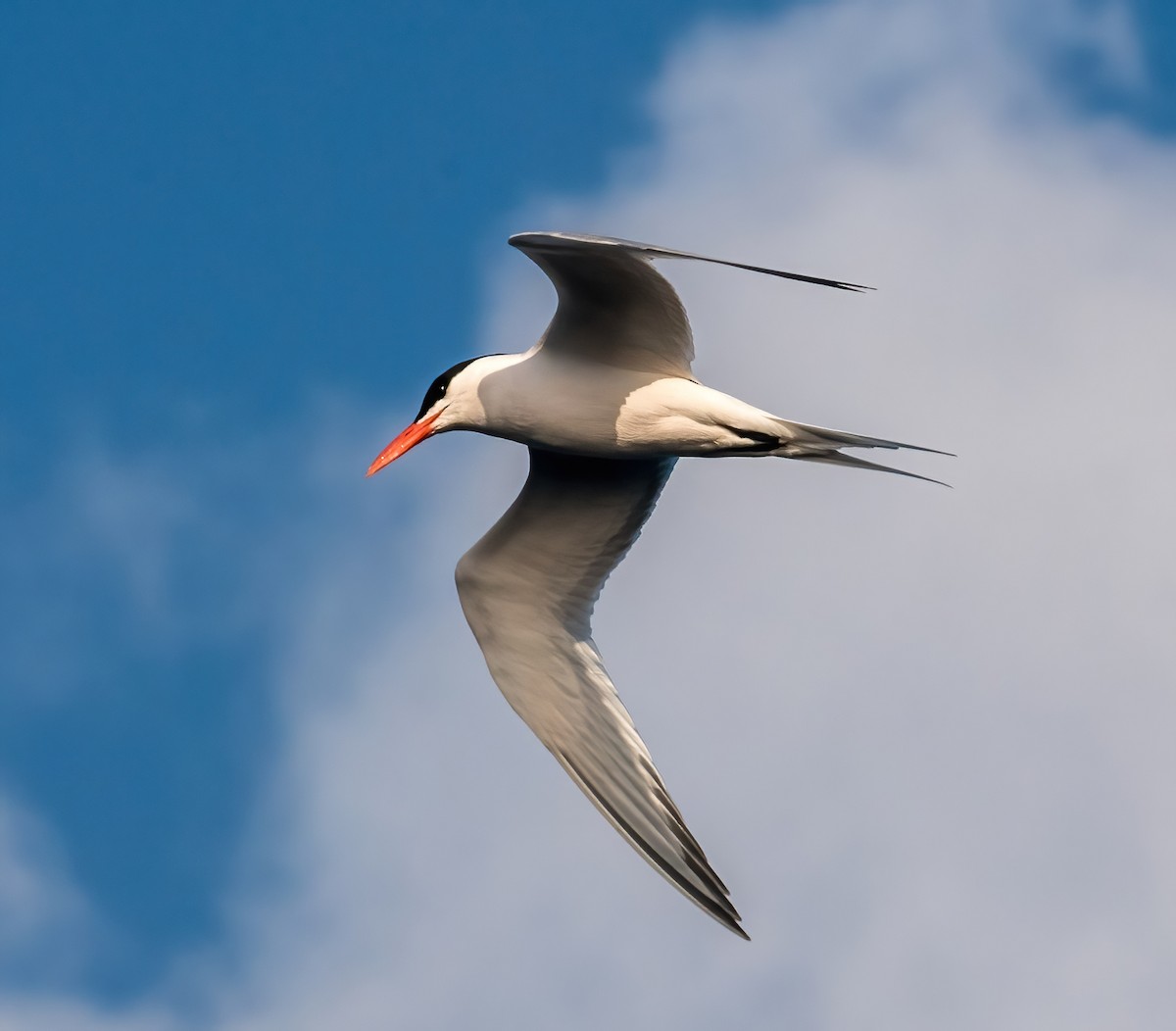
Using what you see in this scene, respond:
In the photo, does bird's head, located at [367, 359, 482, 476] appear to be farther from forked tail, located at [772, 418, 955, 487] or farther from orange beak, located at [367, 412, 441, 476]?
forked tail, located at [772, 418, 955, 487]

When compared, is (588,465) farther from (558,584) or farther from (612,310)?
(612,310)

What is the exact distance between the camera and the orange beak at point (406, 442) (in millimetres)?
9602

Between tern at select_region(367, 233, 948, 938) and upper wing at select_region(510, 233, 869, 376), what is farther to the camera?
tern at select_region(367, 233, 948, 938)

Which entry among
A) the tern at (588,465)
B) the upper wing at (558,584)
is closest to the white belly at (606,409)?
the tern at (588,465)

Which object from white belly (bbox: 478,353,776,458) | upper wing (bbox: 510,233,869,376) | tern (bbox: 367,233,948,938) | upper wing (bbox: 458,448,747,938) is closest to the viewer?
upper wing (bbox: 510,233,869,376)

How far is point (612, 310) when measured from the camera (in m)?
8.99

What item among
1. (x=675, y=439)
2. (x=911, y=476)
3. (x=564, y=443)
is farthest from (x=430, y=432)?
(x=911, y=476)

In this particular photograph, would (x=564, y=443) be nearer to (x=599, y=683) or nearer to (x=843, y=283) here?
(x=599, y=683)

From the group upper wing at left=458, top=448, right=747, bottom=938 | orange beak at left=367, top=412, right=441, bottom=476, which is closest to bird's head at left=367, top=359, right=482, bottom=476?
orange beak at left=367, top=412, right=441, bottom=476

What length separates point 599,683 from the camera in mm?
10102

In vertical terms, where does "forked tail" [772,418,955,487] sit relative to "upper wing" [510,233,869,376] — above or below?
below

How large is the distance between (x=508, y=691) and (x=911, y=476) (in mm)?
2901

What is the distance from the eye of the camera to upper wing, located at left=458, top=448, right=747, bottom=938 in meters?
9.99

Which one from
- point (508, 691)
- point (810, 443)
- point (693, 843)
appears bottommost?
point (693, 843)
